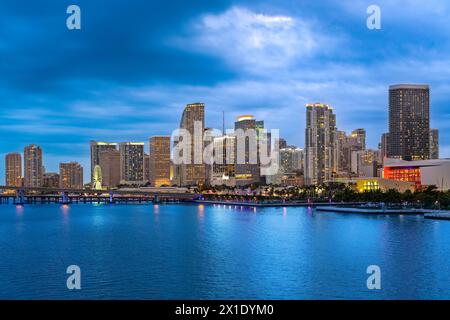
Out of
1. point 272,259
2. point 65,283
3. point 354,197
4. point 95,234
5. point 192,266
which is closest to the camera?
point 65,283

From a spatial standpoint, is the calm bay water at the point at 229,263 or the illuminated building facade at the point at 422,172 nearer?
the calm bay water at the point at 229,263

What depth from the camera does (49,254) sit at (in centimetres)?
3878

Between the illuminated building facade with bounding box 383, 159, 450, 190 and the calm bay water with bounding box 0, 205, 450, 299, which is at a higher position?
the illuminated building facade with bounding box 383, 159, 450, 190

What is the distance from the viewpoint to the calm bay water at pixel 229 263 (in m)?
25.8

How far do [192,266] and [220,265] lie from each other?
1.81 meters

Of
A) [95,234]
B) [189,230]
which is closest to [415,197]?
[189,230]

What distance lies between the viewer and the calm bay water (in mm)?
25750

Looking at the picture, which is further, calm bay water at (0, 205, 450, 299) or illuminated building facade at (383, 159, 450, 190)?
illuminated building facade at (383, 159, 450, 190)

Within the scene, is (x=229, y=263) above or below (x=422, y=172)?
below

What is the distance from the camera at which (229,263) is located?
34.0 metres

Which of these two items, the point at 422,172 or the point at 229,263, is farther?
the point at 422,172

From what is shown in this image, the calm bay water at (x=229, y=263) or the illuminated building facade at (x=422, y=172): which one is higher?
the illuminated building facade at (x=422, y=172)
